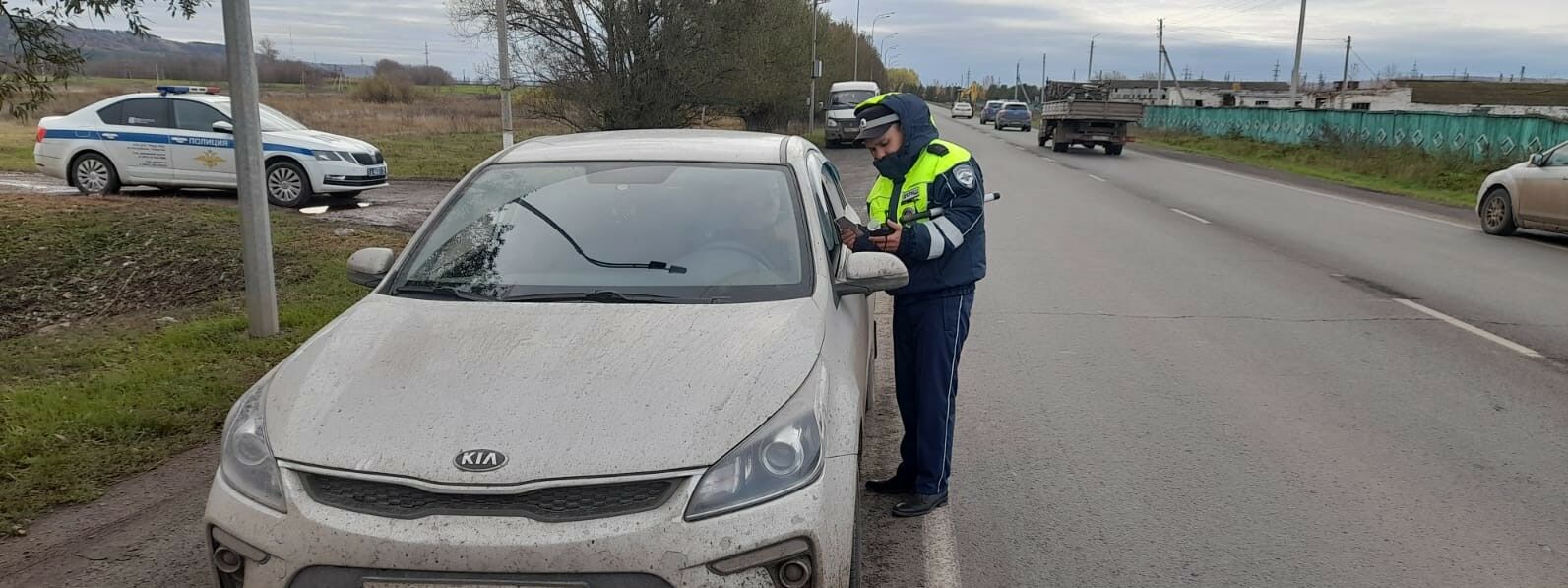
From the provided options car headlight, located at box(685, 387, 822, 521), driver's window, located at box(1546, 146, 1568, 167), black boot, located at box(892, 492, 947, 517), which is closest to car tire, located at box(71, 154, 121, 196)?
black boot, located at box(892, 492, 947, 517)

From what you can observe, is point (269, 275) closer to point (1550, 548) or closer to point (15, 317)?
point (15, 317)

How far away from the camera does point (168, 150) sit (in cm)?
1376

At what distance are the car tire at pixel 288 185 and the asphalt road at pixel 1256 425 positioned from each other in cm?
917

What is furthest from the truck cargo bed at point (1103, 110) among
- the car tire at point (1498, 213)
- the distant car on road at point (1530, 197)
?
the car tire at point (1498, 213)

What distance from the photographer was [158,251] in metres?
9.44

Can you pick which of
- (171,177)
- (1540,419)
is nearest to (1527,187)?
(1540,419)

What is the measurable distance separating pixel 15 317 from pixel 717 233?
6383 millimetres

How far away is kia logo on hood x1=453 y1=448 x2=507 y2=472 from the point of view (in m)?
2.57

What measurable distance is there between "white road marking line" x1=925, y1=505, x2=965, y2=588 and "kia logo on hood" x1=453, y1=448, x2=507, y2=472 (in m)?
1.67

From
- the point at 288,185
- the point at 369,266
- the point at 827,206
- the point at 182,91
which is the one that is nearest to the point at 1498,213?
the point at 827,206

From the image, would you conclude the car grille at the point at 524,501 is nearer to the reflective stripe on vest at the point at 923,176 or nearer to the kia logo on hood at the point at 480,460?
the kia logo on hood at the point at 480,460

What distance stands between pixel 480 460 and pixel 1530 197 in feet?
47.6

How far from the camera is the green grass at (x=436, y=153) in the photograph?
20284mm

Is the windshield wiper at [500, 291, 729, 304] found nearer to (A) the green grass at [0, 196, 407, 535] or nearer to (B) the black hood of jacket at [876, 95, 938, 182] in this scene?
(B) the black hood of jacket at [876, 95, 938, 182]
